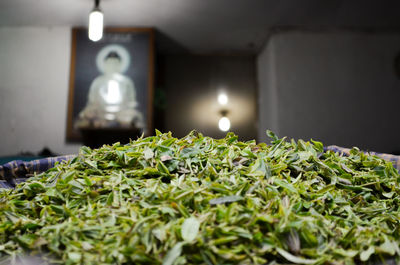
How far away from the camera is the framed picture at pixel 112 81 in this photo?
3.50 m

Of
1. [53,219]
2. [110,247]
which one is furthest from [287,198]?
[53,219]

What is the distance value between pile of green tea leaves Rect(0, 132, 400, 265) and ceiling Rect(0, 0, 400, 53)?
8.97 feet

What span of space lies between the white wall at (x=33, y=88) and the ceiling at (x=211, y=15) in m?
0.17

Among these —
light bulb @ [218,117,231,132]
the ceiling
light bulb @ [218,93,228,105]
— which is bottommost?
light bulb @ [218,117,231,132]

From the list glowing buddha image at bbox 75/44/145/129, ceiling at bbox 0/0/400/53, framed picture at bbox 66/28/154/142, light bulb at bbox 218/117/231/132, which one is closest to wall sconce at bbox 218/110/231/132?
light bulb at bbox 218/117/231/132

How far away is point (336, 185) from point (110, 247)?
588mm

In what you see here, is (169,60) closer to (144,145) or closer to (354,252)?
(144,145)

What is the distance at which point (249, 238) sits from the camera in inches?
22.9

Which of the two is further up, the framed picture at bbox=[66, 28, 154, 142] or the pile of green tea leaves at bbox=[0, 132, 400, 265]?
the framed picture at bbox=[66, 28, 154, 142]

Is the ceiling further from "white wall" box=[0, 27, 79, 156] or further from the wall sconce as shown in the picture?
the wall sconce

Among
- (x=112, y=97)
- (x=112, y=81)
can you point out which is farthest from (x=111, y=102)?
(x=112, y=81)

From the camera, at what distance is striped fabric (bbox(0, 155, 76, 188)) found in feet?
3.12

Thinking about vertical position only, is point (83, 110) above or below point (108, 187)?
above

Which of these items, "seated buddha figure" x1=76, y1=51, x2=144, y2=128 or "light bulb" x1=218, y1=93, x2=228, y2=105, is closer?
"seated buddha figure" x1=76, y1=51, x2=144, y2=128
